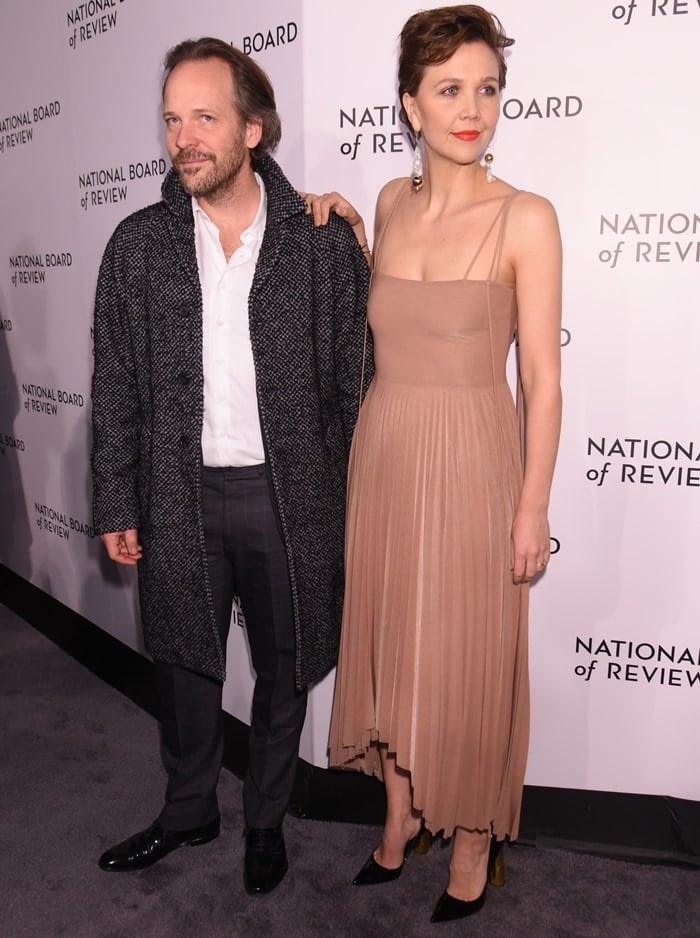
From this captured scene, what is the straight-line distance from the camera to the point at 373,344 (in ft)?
6.84

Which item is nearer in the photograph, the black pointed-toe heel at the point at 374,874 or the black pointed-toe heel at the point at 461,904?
the black pointed-toe heel at the point at 461,904

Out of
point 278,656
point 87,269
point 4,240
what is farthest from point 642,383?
point 4,240

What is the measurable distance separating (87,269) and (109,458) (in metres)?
1.47

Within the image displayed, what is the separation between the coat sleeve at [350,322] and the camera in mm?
2037

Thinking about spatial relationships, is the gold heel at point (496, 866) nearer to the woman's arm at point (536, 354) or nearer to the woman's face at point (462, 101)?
the woman's arm at point (536, 354)

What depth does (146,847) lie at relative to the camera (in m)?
2.37

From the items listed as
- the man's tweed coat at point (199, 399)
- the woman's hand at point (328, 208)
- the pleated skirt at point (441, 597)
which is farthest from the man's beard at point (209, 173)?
the pleated skirt at point (441, 597)

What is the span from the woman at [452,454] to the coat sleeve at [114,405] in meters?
0.55

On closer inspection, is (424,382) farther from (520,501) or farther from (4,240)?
(4,240)

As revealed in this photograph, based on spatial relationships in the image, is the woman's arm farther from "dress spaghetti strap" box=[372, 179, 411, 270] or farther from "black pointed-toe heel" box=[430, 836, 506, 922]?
"black pointed-toe heel" box=[430, 836, 506, 922]

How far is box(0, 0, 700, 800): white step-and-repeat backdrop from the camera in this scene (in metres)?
2.01

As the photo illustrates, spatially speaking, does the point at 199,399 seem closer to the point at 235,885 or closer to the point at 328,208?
the point at 328,208

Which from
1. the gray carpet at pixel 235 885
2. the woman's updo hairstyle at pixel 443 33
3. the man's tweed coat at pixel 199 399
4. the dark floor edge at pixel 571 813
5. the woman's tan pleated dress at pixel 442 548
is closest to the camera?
the woman's updo hairstyle at pixel 443 33

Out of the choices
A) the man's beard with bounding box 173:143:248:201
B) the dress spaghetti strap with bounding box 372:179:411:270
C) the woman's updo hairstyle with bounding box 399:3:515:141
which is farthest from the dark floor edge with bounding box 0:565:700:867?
the woman's updo hairstyle with bounding box 399:3:515:141
